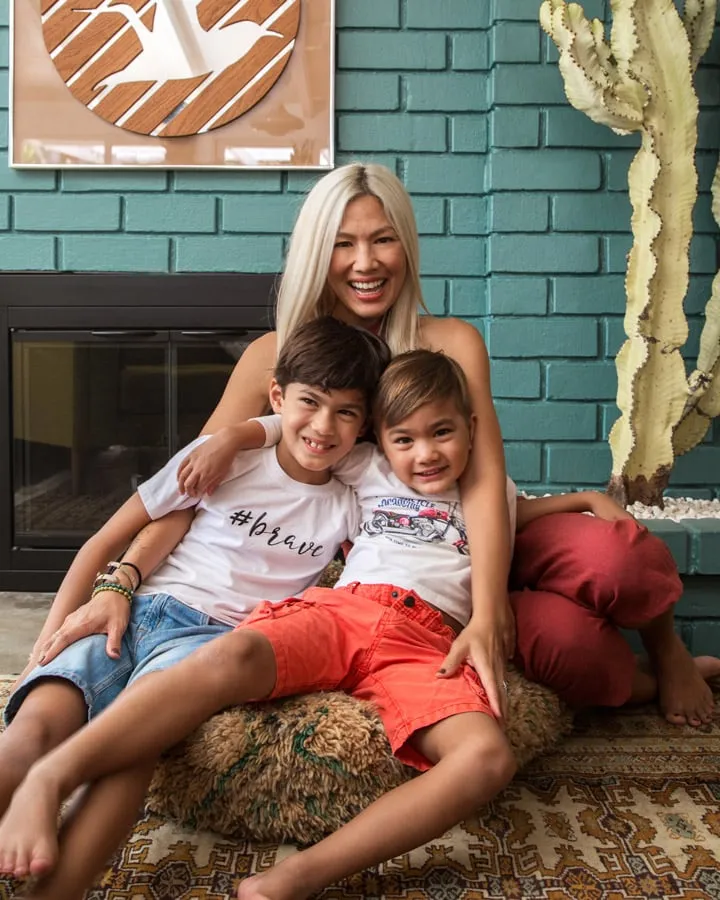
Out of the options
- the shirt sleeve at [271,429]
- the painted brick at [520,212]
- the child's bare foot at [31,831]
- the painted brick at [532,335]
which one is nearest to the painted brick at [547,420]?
the painted brick at [532,335]

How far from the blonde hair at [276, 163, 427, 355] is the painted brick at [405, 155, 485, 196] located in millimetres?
828

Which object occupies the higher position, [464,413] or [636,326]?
[636,326]

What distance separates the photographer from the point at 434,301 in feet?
8.14

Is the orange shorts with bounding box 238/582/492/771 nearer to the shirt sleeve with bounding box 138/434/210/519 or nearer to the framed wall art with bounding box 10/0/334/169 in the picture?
the shirt sleeve with bounding box 138/434/210/519

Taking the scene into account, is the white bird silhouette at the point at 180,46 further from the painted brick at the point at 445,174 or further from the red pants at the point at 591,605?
the red pants at the point at 591,605

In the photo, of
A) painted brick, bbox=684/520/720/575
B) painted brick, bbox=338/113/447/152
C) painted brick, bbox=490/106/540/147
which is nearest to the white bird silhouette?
painted brick, bbox=338/113/447/152

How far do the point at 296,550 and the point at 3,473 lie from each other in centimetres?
145

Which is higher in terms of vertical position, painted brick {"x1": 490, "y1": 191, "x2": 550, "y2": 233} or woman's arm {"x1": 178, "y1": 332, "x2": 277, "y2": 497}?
painted brick {"x1": 490, "y1": 191, "x2": 550, "y2": 233}

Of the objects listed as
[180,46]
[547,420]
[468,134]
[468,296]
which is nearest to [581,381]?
[547,420]

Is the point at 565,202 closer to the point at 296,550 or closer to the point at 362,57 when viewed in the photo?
the point at 362,57

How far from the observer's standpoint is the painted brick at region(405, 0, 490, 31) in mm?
2418

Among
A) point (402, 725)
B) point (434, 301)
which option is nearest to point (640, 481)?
point (434, 301)

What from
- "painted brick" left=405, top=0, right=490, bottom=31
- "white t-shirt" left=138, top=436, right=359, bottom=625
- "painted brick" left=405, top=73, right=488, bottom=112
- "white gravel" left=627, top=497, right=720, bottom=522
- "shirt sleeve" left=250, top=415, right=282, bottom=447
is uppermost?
"painted brick" left=405, top=0, right=490, bottom=31

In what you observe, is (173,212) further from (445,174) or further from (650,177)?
(650,177)
